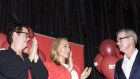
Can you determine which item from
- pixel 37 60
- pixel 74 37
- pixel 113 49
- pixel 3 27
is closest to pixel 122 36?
pixel 113 49

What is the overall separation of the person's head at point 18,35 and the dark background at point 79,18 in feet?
7.43

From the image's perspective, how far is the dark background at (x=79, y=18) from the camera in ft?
14.1

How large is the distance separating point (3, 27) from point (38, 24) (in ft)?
2.62

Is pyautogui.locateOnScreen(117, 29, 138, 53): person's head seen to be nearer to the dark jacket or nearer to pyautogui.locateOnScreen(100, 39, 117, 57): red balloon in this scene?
pyautogui.locateOnScreen(100, 39, 117, 57): red balloon

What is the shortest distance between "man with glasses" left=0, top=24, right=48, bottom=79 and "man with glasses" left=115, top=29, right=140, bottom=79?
3.63 feet

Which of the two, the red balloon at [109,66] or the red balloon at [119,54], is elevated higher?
the red balloon at [119,54]

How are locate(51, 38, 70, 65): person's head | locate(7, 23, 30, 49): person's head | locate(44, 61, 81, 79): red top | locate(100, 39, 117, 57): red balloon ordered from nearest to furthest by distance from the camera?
locate(7, 23, 30, 49): person's head, locate(44, 61, 81, 79): red top, locate(51, 38, 70, 65): person's head, locate(100, 39, 117, 57): red balloon

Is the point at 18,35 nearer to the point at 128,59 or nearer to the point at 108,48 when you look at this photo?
the point at 128,59

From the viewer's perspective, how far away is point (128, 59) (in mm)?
2559

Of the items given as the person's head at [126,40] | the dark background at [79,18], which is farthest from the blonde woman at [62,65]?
the dark background at [79,18]

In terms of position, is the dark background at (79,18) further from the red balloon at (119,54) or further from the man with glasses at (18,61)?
the man with glasses at (18,61)

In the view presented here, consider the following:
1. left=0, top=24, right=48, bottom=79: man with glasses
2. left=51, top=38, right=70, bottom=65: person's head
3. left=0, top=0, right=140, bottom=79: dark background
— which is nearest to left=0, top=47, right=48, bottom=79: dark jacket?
left=0, top=24, right=48, bottom=79: man with glasses

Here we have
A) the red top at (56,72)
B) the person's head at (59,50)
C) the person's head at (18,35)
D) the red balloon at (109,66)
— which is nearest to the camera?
the person's head at (18,35)

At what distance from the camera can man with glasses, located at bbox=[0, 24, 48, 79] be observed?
165 centimetres
